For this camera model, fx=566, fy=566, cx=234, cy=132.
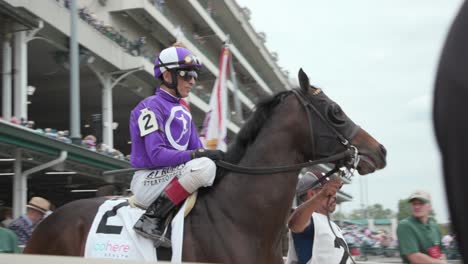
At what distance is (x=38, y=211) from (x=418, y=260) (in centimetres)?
556

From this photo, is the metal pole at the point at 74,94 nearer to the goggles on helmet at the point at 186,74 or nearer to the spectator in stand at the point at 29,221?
the spectator in stand at the point at 29,221

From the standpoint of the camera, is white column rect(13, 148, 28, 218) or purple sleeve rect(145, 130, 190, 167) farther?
white column rect(13, 148, 28, 218)

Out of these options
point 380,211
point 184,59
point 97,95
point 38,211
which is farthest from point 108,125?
point 380,211

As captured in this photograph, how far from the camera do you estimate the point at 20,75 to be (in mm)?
16500

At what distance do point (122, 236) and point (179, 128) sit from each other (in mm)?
877

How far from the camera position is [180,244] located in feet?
12.3

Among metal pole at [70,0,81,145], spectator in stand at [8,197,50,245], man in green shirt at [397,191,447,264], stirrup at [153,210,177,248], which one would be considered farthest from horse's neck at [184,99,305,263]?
metal pole at [70,0,81,145]

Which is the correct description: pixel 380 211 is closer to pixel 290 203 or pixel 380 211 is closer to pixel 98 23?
pixel 98 23

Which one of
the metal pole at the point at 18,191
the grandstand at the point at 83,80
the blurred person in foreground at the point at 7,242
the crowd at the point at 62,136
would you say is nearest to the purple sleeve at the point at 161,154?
the blurred person in foreground at the point at 7,242

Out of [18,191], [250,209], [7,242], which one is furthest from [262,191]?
[18,191]

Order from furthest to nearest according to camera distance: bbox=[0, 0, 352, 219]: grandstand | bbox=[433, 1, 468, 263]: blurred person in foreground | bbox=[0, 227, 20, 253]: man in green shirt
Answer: bbox=[0, 0, 352, 219]: grandstand → bbox=[0, 227, 20, 253]: man in green shirt → bbox=[433, 1, 468, 263]: blurred person in foreground

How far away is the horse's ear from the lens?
14.1 ft

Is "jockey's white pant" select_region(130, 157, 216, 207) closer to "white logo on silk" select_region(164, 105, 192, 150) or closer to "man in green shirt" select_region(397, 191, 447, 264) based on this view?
"white logo on silk" select_region(164, 105, 192, 150)

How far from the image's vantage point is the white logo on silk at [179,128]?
13.5 feet
